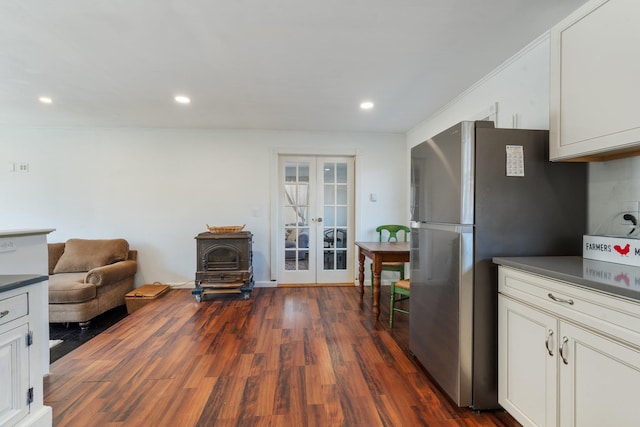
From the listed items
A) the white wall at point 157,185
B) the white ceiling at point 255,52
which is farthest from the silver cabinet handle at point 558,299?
the white wall at point 157,185

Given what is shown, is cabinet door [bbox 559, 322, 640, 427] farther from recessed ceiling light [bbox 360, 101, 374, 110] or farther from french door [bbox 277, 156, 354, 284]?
french door [bbox 277, 156, 354, 284]

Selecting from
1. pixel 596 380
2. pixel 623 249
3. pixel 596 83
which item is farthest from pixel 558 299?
pixel 596 83

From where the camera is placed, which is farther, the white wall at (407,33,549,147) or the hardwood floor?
the white wall at (407,33,549,147)

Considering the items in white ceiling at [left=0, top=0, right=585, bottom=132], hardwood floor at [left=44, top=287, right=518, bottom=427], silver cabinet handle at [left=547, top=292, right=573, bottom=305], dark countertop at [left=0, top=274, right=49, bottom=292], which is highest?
white ceiling at [left=0, top=0, right=585, bottom=132]

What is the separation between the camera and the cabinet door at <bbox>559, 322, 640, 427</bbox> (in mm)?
982

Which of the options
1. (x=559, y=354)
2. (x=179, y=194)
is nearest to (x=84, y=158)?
(x=179, y=194)

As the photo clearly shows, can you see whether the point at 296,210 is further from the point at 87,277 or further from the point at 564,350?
the point at 564,350

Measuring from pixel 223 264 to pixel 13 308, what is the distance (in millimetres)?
2521

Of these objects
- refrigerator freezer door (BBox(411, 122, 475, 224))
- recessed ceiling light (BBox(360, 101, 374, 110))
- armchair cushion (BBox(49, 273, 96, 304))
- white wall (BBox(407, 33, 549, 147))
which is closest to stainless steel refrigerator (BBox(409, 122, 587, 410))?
refrigerator freezer door (BBox(411, 122, 475, 224))

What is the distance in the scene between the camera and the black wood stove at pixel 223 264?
374cm

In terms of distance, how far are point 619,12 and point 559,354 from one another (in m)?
1.54

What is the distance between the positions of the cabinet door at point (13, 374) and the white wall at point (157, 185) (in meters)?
2.98

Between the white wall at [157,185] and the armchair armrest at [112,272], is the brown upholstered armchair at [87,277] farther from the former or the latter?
the white wall at [157,185]

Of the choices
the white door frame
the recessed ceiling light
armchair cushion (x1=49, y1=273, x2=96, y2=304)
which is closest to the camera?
armchair cushion (x1=49, y1=273, x2=96, y2=304)
